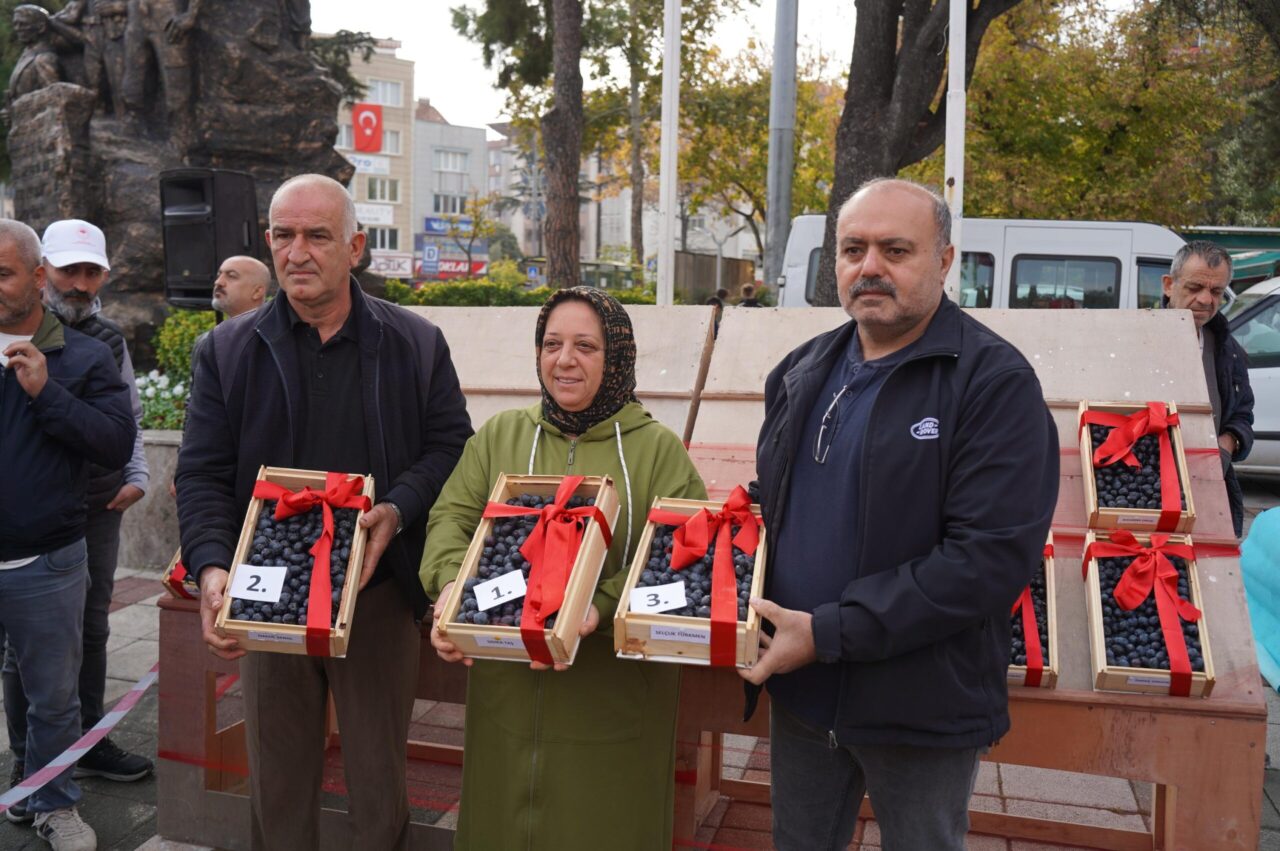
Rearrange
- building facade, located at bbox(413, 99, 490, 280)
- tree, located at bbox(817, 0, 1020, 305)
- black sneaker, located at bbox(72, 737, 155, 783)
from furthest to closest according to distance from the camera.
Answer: building facade, located at bbox(413, 99, 490, 280) < tree, located at bbox(817, 0, 1020, 305) < black sneaker, located at bbox(72, 737, 155, 783)

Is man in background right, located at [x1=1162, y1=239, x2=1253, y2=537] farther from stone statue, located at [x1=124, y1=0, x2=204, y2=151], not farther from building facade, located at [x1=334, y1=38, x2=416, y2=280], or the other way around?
building facade, located at [x1=334, y1=38, x2=416, y2=280]

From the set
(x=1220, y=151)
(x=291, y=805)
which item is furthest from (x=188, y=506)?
(x=1220, y=151)

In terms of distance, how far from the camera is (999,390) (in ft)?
7.27

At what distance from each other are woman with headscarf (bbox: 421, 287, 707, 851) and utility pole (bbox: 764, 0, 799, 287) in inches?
417

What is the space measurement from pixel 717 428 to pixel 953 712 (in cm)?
230

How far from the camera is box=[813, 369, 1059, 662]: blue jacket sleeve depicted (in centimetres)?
216

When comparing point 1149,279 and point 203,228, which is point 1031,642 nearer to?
point 203,228

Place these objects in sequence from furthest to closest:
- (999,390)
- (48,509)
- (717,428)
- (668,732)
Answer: (717,428) → (48,509) → (668,732) → (999,390)

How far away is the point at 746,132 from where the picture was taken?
27828mm

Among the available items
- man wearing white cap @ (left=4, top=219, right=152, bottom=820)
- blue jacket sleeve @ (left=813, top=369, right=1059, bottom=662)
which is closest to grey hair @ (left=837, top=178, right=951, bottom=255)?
blue jacket sleeve @ (left=813, top=369, right=1059, bottom=662)

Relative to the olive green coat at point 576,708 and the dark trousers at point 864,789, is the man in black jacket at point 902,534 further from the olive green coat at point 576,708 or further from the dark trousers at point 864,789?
the olive green coat at point 576,708

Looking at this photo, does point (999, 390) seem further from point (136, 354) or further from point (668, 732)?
point (136, 354)

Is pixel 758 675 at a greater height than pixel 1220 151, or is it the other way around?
pixel 1220 151

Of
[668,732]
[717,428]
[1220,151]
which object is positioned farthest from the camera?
[1220,151]
